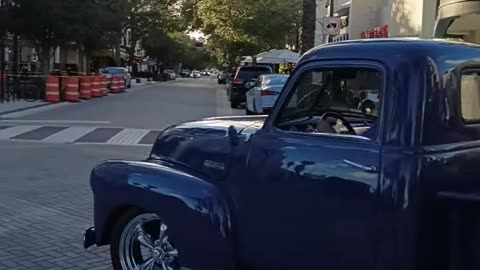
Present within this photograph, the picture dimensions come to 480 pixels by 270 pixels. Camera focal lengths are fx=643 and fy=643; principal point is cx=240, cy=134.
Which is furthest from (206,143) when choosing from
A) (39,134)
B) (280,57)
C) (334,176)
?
(280,57)

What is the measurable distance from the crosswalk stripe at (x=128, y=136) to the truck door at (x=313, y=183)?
10.5 metres

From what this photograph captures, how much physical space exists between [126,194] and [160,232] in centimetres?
35

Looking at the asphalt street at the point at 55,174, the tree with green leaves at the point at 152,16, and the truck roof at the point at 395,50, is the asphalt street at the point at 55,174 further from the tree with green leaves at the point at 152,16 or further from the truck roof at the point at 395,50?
the tree with green leaves at the point at 152,16

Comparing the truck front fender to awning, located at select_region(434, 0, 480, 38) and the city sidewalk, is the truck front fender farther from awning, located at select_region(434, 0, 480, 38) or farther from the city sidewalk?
the city sidewalk

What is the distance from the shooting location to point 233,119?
4.75m

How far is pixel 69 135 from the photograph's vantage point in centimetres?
1520

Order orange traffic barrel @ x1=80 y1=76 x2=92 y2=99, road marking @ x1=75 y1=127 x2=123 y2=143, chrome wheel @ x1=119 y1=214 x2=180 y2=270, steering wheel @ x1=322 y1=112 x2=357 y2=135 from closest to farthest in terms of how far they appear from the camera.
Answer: steering wheel @ x1=322 y1=112 x2=357 y2=135
chrome wheel @ x1=119 y1=214 x2=180 y2=270
road marking @ x1=75 y1=127 x2=123 y2=143
orange traffic barrel @ x1=80 y1=76 x2=92 y2=99

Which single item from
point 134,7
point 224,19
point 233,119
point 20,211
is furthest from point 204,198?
point 134,7

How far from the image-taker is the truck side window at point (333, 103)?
3555 mm

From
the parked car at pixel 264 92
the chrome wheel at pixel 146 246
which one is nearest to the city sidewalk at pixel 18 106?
the parked car at pixel 264 92

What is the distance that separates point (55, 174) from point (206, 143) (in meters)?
6.20

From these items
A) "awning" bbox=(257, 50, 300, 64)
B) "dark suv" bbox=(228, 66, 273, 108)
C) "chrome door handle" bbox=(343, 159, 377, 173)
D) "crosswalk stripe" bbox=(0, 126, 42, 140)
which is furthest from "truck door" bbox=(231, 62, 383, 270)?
"awning" bbox=(257, 50, 300, 64)

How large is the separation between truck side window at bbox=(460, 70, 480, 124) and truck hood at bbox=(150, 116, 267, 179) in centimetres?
123

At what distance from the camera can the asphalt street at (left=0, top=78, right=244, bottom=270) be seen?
573 centimetres
